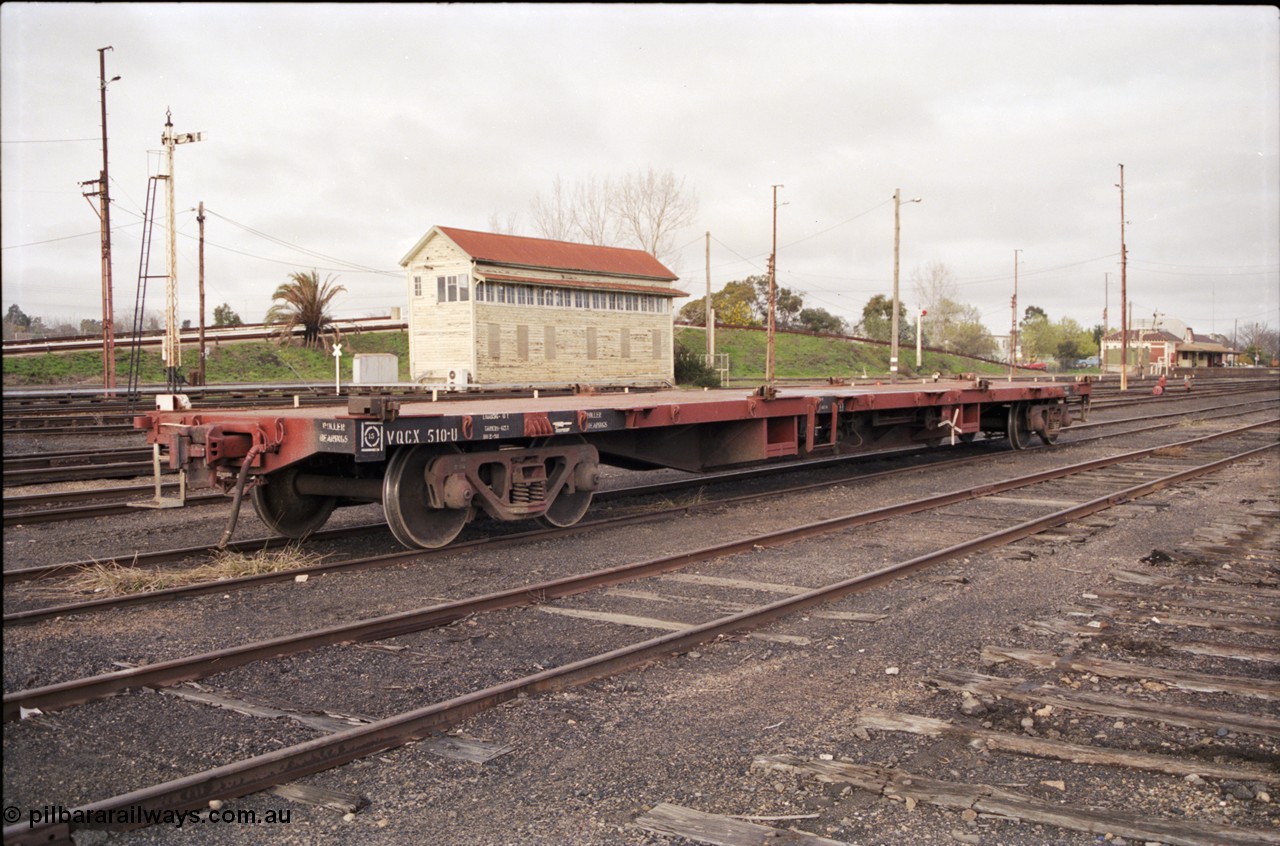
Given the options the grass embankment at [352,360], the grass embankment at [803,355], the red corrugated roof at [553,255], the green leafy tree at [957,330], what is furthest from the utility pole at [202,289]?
the green leafy tree at [957,330]

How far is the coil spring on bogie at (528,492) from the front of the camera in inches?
334

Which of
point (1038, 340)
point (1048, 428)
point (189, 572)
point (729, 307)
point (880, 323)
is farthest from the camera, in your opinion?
point (1038, 340)

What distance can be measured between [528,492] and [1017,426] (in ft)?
39.1

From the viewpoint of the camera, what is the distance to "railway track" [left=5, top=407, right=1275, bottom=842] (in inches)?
152

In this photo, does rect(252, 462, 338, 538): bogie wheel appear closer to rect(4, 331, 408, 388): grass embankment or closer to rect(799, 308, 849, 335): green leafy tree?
rect(4, 331, 408, 388): grass embankment

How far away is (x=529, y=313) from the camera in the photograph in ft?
117

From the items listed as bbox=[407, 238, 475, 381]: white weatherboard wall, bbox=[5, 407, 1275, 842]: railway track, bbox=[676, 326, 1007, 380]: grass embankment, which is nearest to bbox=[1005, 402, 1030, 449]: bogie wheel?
bbox=[5, 407, 1275, 842]: railway track

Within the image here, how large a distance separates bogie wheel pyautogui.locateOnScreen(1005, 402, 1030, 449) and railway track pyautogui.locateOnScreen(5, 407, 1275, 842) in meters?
6.01

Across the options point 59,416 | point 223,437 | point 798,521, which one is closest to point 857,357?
point 59,416

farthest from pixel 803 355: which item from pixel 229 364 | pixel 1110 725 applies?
pixel 1110 725

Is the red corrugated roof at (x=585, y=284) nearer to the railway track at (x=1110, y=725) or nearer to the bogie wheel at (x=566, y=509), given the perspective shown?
the bogie wheel at (x=566, y=509)

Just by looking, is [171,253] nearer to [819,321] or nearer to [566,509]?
[566,509]

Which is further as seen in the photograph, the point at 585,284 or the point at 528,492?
the point at 585,284

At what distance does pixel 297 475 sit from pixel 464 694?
14.8ft
